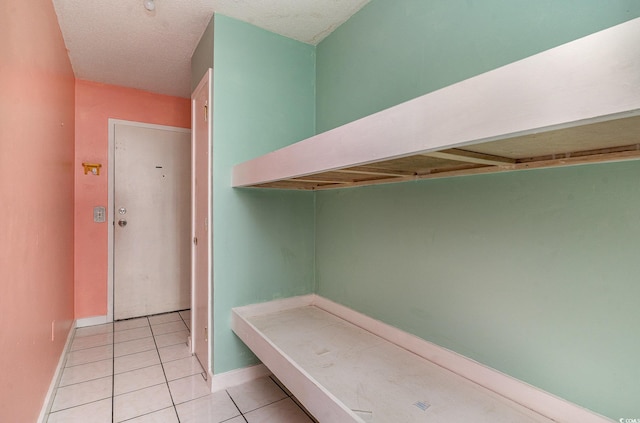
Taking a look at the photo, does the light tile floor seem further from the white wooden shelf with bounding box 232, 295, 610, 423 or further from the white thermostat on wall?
the white thermostat on wall

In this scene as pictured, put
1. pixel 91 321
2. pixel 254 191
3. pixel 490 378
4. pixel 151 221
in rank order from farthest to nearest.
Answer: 1. pixel 151 221
2. pixel 91 321
3. pixel 254 191
4. pixel 490 378

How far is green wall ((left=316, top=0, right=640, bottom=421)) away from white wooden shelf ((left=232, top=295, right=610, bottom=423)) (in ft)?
0.20

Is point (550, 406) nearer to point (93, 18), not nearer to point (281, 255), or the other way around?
point (281, 255)

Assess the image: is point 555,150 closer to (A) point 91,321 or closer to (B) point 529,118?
(B) point 529,118

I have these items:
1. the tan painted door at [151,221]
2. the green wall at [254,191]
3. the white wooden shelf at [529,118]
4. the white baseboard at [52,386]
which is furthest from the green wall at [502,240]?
the tan painted door at [151,221]

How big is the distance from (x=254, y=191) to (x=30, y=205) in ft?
3.74

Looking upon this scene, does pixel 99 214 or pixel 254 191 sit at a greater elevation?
pixel 254 191

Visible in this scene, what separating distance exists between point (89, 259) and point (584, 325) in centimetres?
378

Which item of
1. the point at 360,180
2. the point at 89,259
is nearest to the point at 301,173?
the point at 360,180

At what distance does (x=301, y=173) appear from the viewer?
117 cm

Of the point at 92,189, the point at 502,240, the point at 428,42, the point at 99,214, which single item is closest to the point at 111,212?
the point at 99,214

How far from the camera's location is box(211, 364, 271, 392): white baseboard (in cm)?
191

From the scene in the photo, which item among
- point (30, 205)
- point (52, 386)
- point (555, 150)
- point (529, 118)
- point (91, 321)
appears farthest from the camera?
point (91, 321)

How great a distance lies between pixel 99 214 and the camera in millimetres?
3018
